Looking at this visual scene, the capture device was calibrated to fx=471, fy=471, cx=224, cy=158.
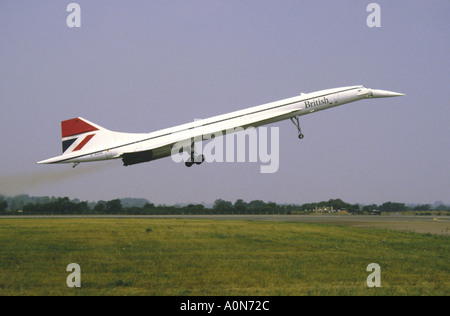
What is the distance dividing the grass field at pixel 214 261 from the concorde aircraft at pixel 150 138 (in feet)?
18.1

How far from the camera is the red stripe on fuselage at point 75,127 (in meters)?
26.8

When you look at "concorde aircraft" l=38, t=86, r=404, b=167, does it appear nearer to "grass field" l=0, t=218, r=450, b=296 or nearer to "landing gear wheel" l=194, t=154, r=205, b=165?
"landing gear wheel" l=194, t=154, r=205, b=165

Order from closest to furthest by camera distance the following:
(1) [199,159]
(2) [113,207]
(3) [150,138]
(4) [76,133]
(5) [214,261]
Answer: (5) [214,261]
(4) [76,133]
(3) [150,138]
(1) [199,159]
(2) [113,207]

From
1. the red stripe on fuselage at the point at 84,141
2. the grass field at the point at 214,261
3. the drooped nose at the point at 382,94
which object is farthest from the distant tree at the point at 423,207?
the red stripe on fuselage at the point at 84,141

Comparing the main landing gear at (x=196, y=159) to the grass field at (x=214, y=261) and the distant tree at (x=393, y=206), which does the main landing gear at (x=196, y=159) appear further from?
the distant tree at (x=393, y=206)

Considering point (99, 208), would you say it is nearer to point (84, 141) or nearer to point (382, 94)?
point (84, 141)

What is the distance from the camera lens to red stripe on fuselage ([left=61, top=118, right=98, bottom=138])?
26.8m

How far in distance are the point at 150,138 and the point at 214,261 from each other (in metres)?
8.09

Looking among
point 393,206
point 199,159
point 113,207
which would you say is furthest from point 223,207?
point 393,206

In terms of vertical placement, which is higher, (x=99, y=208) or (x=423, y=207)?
(x=99, y=208)

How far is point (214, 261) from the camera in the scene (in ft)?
82.1

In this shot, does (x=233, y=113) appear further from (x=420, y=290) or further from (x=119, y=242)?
(x=420, y=290)
